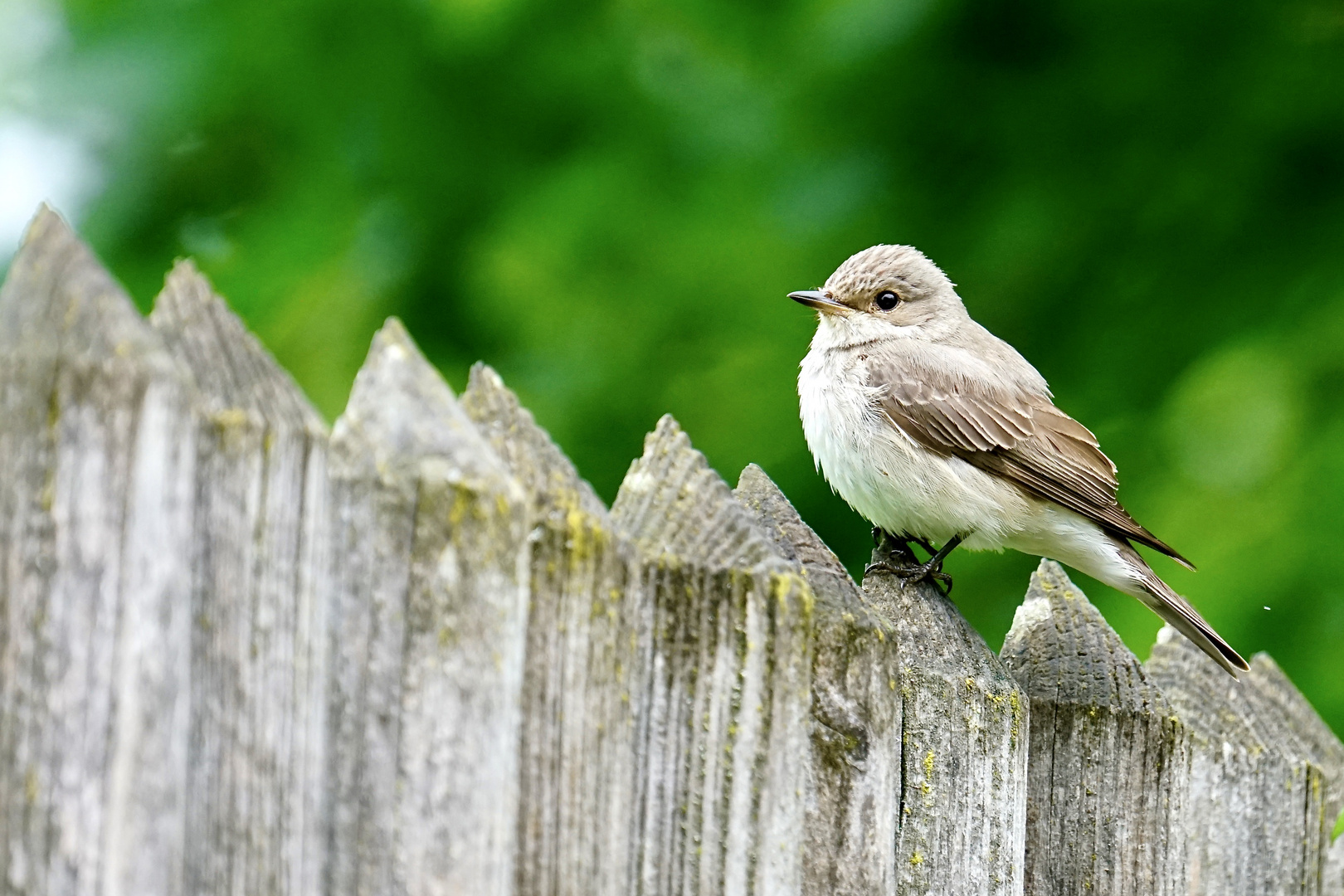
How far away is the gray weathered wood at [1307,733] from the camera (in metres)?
2.99

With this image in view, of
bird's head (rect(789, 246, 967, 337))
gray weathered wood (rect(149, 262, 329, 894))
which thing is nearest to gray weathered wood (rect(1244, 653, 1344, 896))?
bird's head (rect(789, 246, 967, 337))

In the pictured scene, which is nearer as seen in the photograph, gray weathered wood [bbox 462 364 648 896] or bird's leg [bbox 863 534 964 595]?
gray weathered wood [bbox 462 364 648 896]

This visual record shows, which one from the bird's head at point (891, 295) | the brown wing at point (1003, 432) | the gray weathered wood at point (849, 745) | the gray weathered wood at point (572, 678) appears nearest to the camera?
the gray weathered wood at point (572, 678)

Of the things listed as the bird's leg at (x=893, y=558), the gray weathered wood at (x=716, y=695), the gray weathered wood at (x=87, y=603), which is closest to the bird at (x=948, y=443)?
the bird's leg at (x=893, y=558)

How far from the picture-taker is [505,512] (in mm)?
1601

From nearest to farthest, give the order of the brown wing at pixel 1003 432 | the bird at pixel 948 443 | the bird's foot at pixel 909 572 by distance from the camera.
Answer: the bird's foot at pixel 909 572 < the bird at pixel 948 443 < the brown wing at pixel 1003 432

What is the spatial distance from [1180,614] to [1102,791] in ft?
3.24

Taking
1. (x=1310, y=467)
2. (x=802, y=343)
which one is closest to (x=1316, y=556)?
(x=1310, y=467)

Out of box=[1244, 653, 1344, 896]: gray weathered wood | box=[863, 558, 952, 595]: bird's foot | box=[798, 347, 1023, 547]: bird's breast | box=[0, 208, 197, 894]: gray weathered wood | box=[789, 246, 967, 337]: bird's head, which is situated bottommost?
box=[0, 208, 197, 894]: gray weathered wood

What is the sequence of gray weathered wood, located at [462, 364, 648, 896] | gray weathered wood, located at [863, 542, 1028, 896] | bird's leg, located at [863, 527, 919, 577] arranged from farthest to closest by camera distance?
bird's leg, located at [863, 527, 919, 577], gray weathered wood, located at [863, 542, 1028, 896], gray weathered wood, located at [462, 364, 648, 896]

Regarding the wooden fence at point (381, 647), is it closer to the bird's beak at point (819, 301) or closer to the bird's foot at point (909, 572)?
the bird's foot at point (909, 572)

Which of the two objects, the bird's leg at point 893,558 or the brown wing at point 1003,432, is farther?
the brown wing at point 1003,432

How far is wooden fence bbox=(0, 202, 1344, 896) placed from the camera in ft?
4.57

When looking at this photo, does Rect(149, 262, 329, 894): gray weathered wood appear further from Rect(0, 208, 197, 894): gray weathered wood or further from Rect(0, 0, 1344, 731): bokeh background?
Rect(0, 0, 1344, 731): bokeh background
